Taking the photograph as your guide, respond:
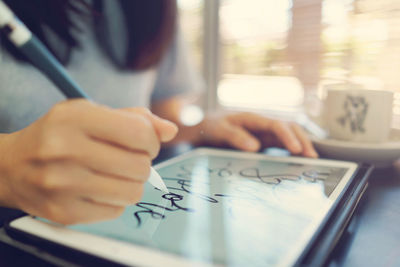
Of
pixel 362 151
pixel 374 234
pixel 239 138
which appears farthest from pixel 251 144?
pixel 374 234

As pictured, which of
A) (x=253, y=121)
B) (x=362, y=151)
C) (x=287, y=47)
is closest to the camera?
(x=362, y=151)

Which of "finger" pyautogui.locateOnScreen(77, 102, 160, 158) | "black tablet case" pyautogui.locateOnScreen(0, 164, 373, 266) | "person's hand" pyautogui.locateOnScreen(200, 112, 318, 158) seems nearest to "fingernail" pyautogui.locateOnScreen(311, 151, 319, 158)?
"person's hand" pyautogui.locateOnScreen(200, 112, 318, 158)

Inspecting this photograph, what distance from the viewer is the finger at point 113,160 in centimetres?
18

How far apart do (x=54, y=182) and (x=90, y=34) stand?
51cm

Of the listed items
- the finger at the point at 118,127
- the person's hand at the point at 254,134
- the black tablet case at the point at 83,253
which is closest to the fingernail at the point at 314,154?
the person's hand at the point at 254,134

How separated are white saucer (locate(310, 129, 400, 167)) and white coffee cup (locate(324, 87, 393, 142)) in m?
0.02

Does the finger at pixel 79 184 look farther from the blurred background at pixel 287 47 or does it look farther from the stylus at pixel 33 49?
the blurred background at pixel 287 47

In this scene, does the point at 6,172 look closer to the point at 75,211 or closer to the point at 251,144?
the point at 75,211

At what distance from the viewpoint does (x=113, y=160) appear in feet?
0.60

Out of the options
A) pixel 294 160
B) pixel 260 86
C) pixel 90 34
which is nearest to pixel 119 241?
pixel 294 160

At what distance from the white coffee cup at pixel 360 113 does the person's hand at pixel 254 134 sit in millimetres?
59

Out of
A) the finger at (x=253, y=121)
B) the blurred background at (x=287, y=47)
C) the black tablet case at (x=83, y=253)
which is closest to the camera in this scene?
the black tablet case at (x=83, y=253)

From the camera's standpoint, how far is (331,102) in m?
0.47

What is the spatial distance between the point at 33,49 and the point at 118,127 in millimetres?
72
